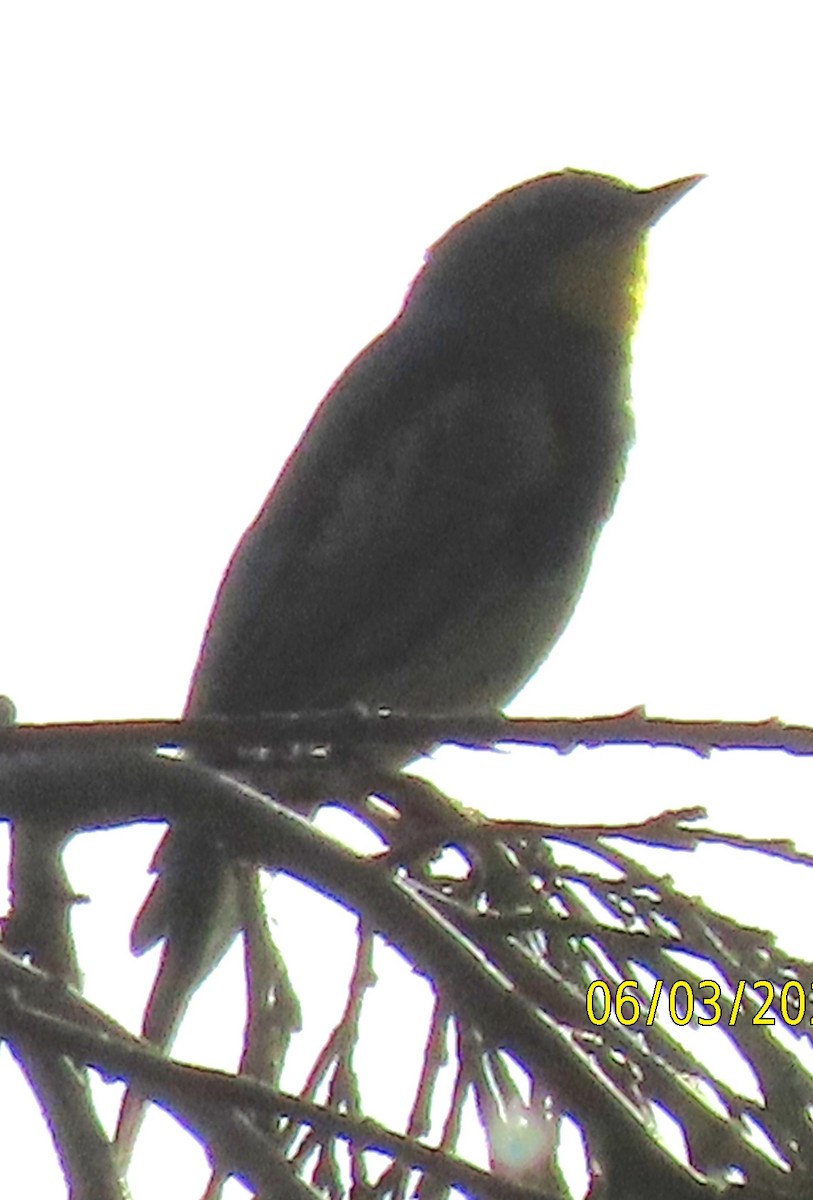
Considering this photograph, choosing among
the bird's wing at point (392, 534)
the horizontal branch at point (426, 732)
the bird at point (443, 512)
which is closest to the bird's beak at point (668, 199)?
the bird at point (443, 512)

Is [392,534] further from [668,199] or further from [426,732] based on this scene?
[426,732]

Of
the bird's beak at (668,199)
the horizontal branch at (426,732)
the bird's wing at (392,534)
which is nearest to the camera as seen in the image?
the horizontal branch at (426,732)

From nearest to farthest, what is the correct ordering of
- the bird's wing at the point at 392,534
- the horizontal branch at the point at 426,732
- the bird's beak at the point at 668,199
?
1. the horizontal branch at the point at 426,732
2. the bird's wing at the point at 392,534
3. the bird's beak at the point at 668,199

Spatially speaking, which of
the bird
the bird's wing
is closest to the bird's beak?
the bird

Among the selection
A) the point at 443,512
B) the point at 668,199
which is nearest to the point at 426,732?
the point at 443,512

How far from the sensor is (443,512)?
302 cm

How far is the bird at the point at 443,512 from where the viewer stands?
9.91ft

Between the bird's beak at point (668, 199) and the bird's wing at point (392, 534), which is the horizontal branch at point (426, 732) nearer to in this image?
the bird's wing at point (392, 534)

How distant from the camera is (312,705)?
311 centimetres

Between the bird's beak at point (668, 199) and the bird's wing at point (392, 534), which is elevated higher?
the bird's beak at point (668, 199)

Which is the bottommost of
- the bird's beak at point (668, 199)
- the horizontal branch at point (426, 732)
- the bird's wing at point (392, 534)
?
the horizontal branch at point (426, 732)

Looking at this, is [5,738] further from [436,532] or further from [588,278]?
[588,278]

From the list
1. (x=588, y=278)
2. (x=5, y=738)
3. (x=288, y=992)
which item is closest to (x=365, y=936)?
(x=288, y=992)

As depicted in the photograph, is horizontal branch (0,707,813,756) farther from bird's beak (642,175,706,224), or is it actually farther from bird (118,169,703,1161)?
bird's beak (642,175,706,224)
